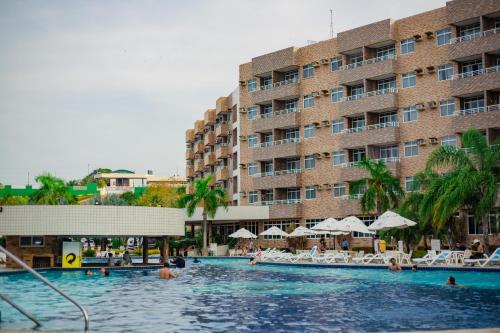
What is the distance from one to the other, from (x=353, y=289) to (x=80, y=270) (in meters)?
23.7

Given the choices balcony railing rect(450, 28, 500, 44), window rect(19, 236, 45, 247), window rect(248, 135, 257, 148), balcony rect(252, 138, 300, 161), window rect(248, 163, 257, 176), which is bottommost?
window rect(19, 236, 45, 247)

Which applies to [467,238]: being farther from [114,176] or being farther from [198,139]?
[114,176]

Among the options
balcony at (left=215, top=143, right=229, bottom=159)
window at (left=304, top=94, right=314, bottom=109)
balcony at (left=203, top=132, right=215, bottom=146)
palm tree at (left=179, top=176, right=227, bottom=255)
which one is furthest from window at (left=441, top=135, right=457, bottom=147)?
balcony at (left=203, top=132, right=215, bottom=146)

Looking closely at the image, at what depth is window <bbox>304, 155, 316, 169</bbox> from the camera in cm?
7369

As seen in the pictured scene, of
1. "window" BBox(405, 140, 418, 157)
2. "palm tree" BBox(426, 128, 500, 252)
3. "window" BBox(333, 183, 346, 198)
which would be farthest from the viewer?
"window" BBox(333, 183, 346, 198)

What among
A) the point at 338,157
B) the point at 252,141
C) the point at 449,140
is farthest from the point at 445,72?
the point at 252,141

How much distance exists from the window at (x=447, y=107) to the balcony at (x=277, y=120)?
57.6ft

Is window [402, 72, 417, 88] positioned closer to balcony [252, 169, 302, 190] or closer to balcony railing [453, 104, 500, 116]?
balcony railing [453, 104, 500, 116]

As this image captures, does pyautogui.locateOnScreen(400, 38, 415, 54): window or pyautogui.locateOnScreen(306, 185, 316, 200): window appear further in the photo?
pyautogui.locateOnScreen(306, 185, 316, 200): window

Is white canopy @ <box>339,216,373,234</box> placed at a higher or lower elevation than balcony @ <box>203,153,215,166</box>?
lower

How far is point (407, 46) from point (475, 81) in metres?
9.02

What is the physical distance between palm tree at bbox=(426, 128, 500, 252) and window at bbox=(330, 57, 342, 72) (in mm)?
28048

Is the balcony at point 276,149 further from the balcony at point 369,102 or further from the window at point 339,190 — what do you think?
the balcony at point 369,102

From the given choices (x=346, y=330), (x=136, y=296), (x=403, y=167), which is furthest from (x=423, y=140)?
(x=346, y=330)
